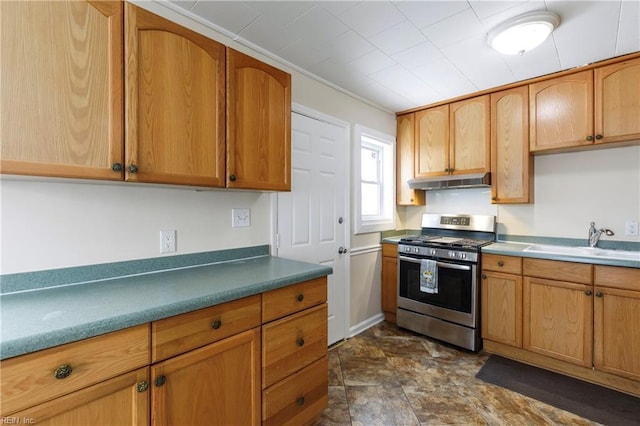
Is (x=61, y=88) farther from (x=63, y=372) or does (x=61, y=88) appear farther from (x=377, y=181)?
(x=377, y=181)

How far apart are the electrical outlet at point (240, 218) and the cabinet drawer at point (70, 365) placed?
3.19 ft

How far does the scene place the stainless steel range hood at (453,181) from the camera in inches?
110

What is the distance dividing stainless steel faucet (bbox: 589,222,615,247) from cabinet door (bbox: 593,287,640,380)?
Answer: 59cm

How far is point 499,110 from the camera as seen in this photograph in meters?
2.75

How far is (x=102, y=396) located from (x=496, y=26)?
2667mm

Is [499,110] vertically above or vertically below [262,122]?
above

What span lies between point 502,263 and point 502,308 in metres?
0.39

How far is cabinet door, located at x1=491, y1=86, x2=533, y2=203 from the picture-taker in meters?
2.62

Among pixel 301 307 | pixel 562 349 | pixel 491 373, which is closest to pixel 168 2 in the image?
pixel 301 307

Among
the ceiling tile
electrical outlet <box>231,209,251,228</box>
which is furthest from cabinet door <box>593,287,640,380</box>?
electrical outlet <box>231,209,251,228</box>

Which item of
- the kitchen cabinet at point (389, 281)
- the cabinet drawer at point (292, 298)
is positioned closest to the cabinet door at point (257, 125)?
the cabinet drawer at point (292, 298)

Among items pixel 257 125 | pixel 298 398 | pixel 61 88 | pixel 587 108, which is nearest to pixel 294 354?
pixel 298 398

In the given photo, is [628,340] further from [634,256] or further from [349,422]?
[349,422]

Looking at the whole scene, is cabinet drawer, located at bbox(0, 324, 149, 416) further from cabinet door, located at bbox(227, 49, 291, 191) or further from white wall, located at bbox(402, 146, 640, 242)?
white wall, located at bbox(402, 146, 640, 242)
